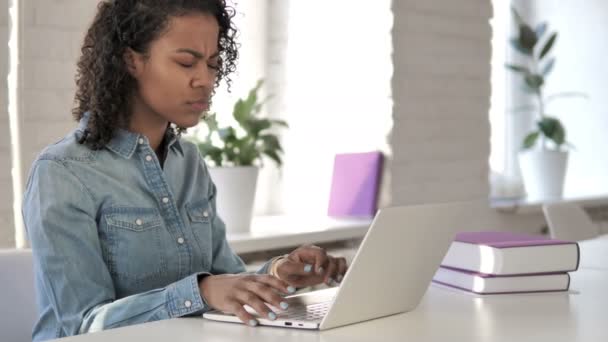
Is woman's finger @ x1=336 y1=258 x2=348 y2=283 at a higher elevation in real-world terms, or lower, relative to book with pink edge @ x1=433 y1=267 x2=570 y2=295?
higher

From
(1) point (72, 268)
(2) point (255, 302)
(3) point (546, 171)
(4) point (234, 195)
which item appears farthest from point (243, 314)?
(3) point (546, 171)

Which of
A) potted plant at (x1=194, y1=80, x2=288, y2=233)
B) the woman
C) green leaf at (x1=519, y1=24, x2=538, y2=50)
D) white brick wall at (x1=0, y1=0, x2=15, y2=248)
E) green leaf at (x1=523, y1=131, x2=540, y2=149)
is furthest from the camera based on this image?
green leaf at (x1=523, y1=131, x2=540, y2=149)

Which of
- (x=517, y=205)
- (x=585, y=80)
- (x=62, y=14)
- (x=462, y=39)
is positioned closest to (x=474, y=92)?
(x=462, y=39)

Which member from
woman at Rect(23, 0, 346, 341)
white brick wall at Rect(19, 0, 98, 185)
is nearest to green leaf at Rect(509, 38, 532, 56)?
white brick wall at Rect(19, 0, 98, 185)

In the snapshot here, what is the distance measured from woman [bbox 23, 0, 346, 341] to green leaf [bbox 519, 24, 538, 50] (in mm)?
2938

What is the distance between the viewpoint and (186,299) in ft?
4.58

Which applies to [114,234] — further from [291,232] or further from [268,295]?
[291,232]

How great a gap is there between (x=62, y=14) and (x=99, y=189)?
1.18 m

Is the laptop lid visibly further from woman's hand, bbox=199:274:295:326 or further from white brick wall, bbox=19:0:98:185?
white brick wall, bbox=19:0:98:185

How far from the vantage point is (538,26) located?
15.3 feet

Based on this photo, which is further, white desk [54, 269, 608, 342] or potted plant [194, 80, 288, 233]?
potted plant [194, 80, 288, 233]

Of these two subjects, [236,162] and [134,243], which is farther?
[236,162]

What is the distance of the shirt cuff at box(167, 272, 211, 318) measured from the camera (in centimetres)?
138

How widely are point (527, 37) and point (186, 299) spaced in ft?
11.5
